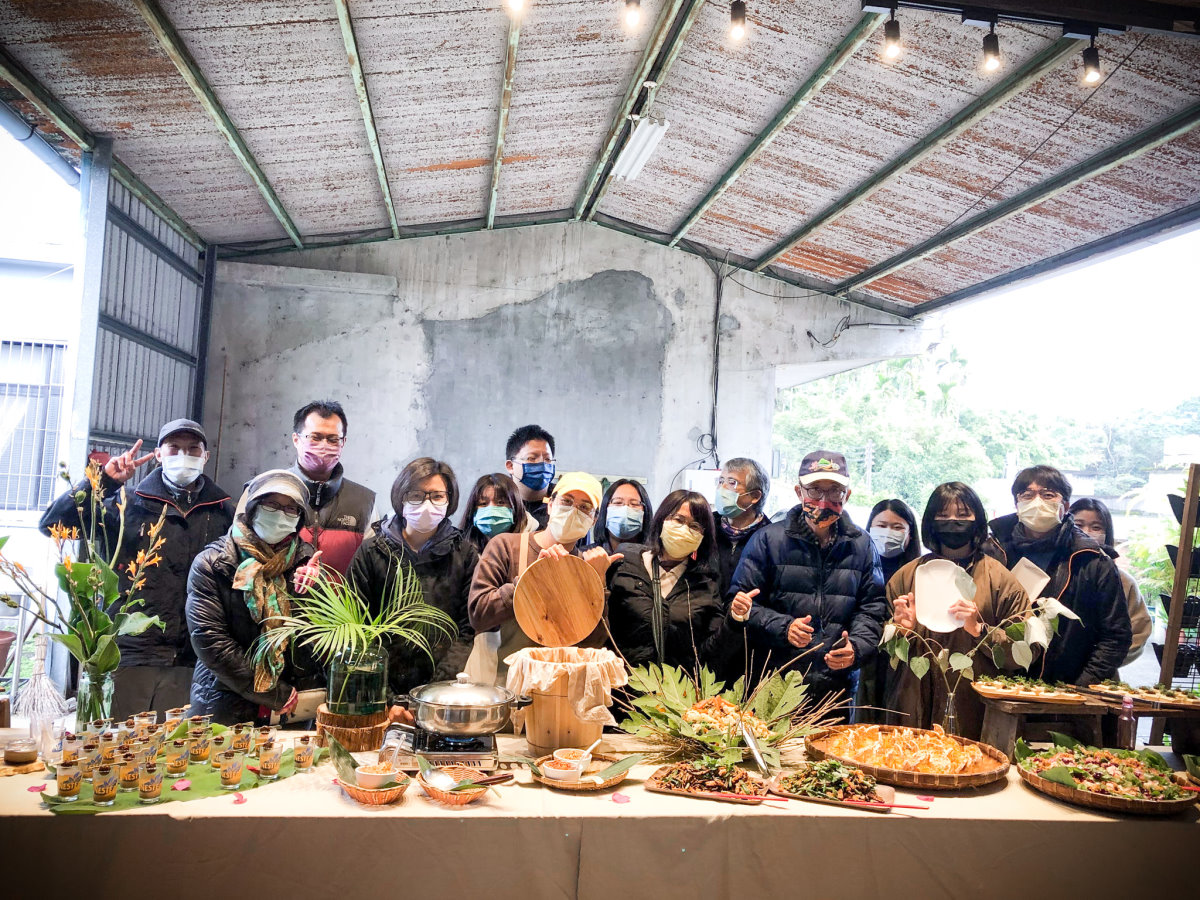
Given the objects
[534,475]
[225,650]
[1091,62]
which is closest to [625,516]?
[534,475]

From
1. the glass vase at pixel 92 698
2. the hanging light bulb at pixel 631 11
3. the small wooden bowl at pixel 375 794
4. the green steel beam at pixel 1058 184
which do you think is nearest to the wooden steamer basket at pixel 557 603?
the small wooden bowl at pixel 375 794

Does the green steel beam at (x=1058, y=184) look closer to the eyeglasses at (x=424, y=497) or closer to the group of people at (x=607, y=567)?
the group of people at (x=607, y=567)

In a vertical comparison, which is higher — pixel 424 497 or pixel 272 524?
pixel 424 497

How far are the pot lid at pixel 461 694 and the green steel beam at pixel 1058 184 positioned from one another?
5.06 meters

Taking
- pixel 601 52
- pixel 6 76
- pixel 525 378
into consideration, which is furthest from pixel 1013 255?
pixel 6 76

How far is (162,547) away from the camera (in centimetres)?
391

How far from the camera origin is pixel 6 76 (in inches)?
179

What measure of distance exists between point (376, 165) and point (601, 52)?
2.02 m

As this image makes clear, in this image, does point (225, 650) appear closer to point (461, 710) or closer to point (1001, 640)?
point (461, 710)

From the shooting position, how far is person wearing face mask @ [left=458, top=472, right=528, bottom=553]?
3.83 meters

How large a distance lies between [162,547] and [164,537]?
0.24 feet

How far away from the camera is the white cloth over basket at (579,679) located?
101 inches

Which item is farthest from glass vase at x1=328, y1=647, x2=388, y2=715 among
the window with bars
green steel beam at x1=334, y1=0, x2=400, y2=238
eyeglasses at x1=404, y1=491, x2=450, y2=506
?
the window with bars

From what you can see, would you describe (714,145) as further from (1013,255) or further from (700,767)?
(700,767)
